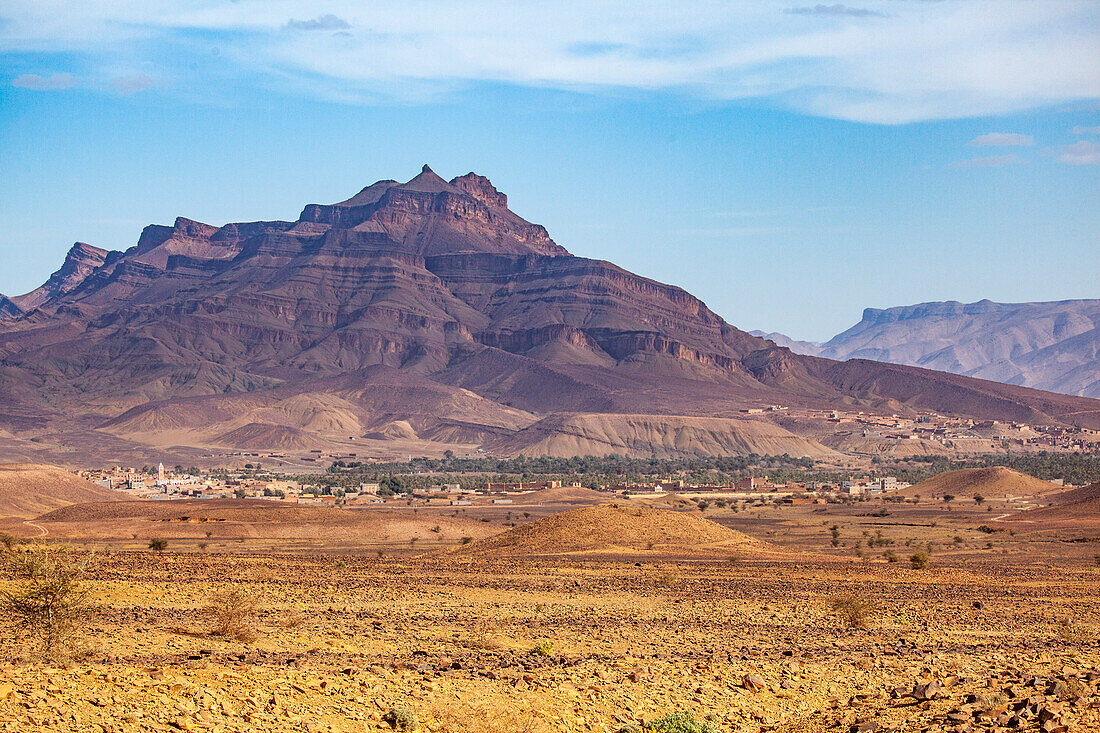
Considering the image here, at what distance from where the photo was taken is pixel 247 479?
140625mm

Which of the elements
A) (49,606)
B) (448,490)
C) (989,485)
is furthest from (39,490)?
(49,606)

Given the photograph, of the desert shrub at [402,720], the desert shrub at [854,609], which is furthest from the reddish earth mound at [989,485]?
the desert shrub at [402,720]

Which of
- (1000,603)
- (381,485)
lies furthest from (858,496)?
(1000,603)

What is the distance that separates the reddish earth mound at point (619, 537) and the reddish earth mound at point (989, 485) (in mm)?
50994

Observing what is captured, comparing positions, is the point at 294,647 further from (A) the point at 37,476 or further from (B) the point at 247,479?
(B) the point at 247,479

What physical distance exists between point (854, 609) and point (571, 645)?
285 inches

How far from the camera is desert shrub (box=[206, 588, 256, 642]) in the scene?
2325 cm

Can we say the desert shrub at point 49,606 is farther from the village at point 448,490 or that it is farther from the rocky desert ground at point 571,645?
the village at point 448,490

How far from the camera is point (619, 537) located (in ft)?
183

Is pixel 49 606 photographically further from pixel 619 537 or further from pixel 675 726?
pixel 619 537

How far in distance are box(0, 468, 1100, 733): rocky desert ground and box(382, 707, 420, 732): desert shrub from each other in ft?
A: 0.08

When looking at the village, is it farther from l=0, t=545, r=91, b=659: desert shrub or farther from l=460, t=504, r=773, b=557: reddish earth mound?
l=0, t=545, r=91, b=659: desert shrub

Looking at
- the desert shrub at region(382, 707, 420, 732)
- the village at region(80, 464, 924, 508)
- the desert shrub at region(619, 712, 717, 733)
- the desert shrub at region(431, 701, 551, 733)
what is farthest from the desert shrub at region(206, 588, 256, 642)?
the village at region(80, 464, 924, 508)

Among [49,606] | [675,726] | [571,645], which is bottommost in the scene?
[571,645]
